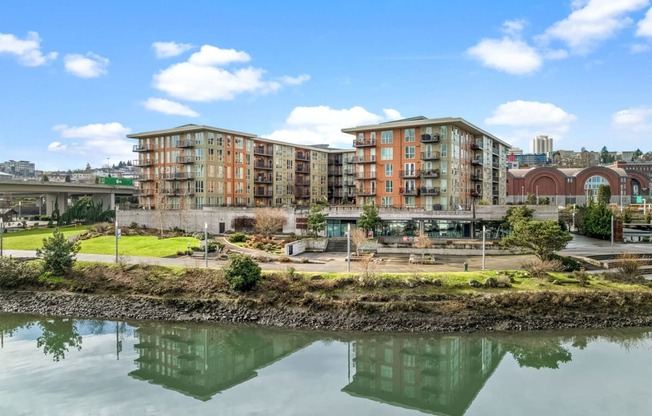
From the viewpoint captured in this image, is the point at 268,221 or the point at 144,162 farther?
the point at 144,162

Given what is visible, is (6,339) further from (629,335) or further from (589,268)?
(589,268)

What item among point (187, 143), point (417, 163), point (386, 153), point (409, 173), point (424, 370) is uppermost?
point (187, 143)

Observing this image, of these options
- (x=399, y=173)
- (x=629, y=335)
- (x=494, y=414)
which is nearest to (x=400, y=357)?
(x=494, y=414)

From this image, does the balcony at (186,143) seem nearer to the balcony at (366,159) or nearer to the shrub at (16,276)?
the balcony at (366,159)

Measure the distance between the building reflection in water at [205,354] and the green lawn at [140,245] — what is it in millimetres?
14488

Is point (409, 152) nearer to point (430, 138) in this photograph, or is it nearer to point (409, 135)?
point (409, 135)

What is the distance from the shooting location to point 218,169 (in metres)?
64.3

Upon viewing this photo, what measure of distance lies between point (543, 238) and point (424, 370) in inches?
608

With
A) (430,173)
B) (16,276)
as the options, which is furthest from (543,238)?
(16,276)

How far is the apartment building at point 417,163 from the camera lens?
5488cm

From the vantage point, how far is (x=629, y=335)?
84.9 feet

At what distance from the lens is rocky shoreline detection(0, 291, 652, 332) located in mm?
26609

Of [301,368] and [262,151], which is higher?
[262,151]

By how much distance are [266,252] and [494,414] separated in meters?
27.5
